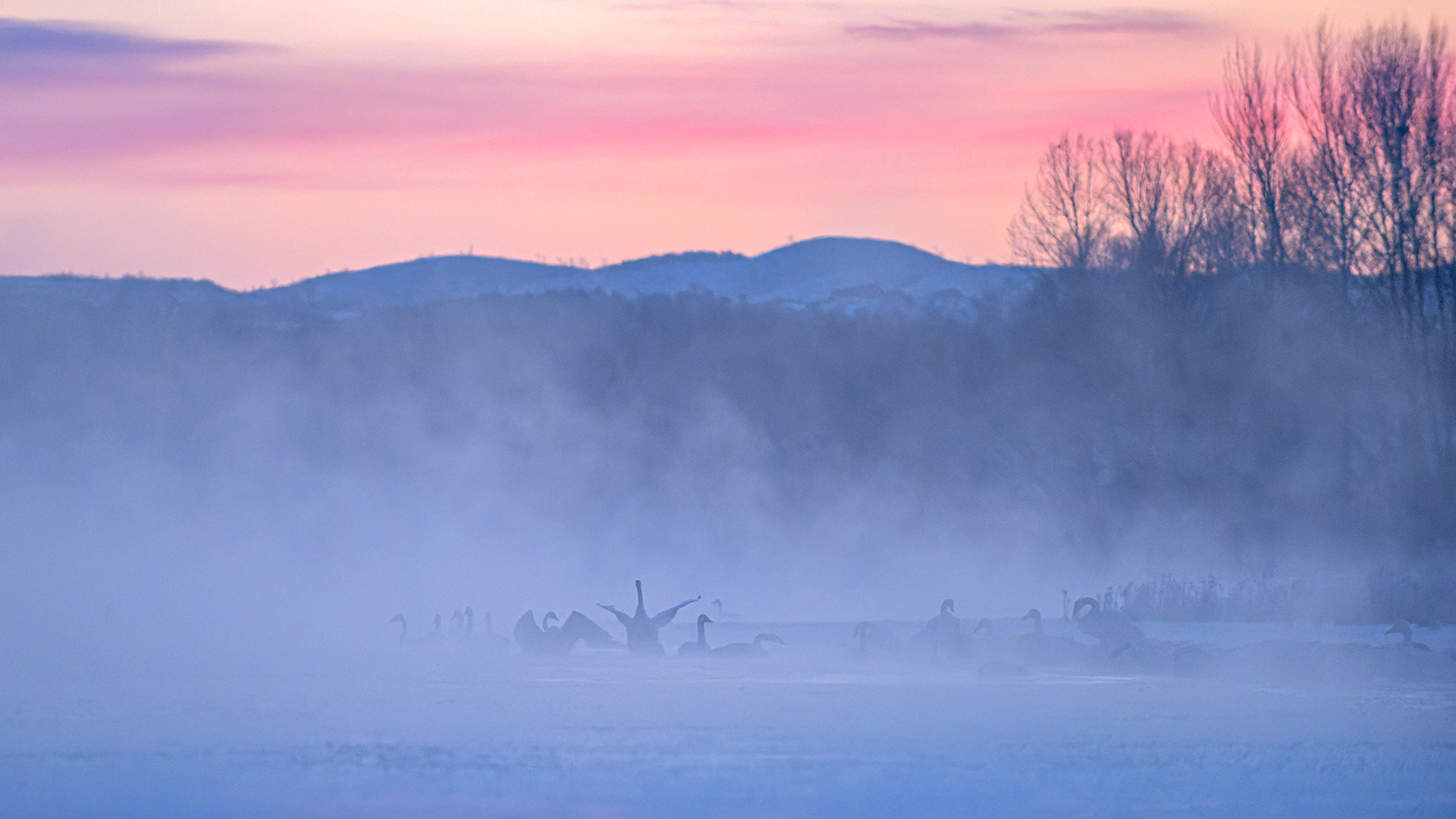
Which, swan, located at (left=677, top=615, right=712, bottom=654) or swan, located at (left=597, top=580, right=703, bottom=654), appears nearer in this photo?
swan, located at (left=677, top=615, right=712, bottom=654)

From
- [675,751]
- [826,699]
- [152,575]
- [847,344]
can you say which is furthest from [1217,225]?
[675,751]

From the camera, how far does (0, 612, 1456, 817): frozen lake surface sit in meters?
8.18

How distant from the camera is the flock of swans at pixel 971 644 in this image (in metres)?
12.6

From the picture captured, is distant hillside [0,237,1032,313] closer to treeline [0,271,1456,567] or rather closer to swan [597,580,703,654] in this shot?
treeline [0,271,1456,567]

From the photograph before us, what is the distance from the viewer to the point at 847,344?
32.7 metres

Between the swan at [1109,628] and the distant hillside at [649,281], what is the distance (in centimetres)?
2625

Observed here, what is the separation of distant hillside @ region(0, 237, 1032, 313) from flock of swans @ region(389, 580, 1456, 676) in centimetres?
2574

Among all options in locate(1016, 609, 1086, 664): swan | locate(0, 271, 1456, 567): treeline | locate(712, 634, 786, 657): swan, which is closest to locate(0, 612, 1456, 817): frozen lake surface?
locate(1016, 609, 1086, 664): swan

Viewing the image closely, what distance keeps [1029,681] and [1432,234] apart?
623 inches

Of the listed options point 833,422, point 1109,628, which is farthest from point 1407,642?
point 833,422

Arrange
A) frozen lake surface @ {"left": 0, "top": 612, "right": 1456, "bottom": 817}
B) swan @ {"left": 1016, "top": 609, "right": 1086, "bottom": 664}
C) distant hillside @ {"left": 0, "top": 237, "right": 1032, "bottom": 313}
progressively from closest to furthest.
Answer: frozen lake surface @ {"left": 0, "top": 612, "right": 1456, "bottom": 817} < swan @ {"left": 1016, "top": 609, "right": 1086, "bottom": 664} < distant hillside @ {"left": 0, "top": 237, "right": 1032, "bottom": 313}

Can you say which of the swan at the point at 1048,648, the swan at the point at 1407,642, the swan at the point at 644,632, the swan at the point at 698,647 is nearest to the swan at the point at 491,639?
the swan at the point at 644,632

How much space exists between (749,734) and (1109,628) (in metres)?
5.35

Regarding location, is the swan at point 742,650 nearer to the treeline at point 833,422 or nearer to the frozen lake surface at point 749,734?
the frozen lake surface at point 749,734
